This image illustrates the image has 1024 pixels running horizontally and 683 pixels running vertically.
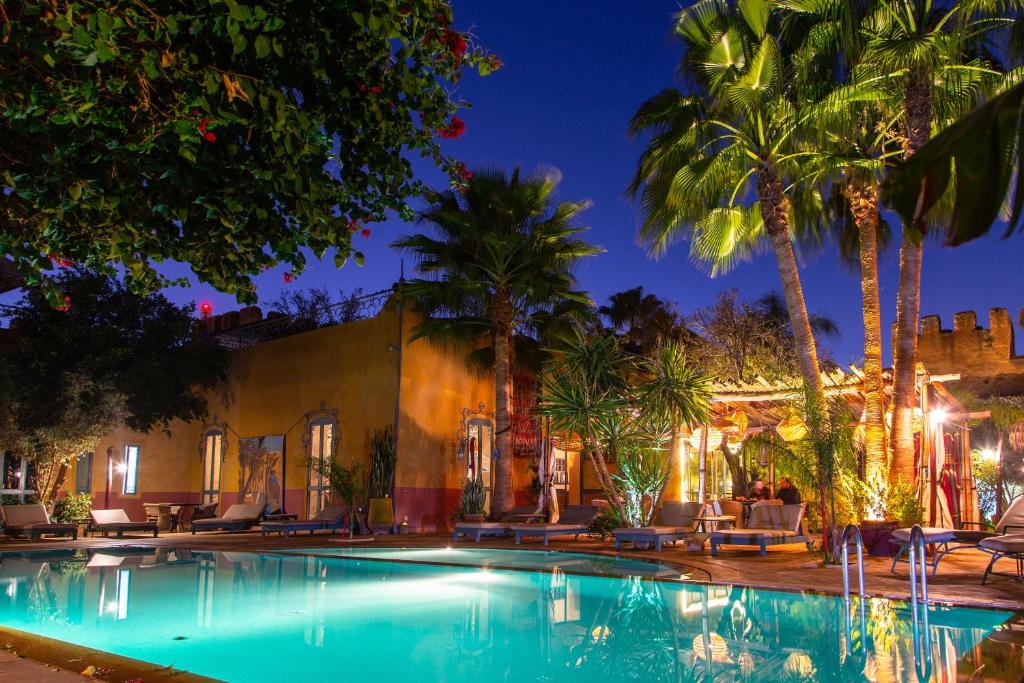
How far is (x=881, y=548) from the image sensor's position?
38.5 feet

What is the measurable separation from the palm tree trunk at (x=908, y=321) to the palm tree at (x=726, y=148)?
1285 millimetres

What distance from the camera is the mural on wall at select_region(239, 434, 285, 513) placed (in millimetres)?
21031

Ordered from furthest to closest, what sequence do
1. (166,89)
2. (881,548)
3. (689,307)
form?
(689,307) → (881,548) → (166,89)

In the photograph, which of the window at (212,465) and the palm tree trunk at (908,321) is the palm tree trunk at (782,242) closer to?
the palm tree trunk at (908,321)

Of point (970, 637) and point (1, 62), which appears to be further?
point (970, 637)

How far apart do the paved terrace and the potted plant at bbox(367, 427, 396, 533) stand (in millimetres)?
729

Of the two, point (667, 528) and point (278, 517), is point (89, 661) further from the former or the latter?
point (278, 517)

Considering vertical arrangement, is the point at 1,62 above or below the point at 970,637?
above

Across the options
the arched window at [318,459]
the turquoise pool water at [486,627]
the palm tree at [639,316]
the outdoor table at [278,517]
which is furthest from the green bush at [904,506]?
the palm tree at [639,316]

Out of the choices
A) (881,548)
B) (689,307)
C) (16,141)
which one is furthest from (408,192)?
(689,307)

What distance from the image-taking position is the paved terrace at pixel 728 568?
5410mm

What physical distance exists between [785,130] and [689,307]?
39.3 ft

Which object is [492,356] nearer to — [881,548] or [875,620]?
[881,548]

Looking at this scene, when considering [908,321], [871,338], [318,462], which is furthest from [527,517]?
[908,321]
